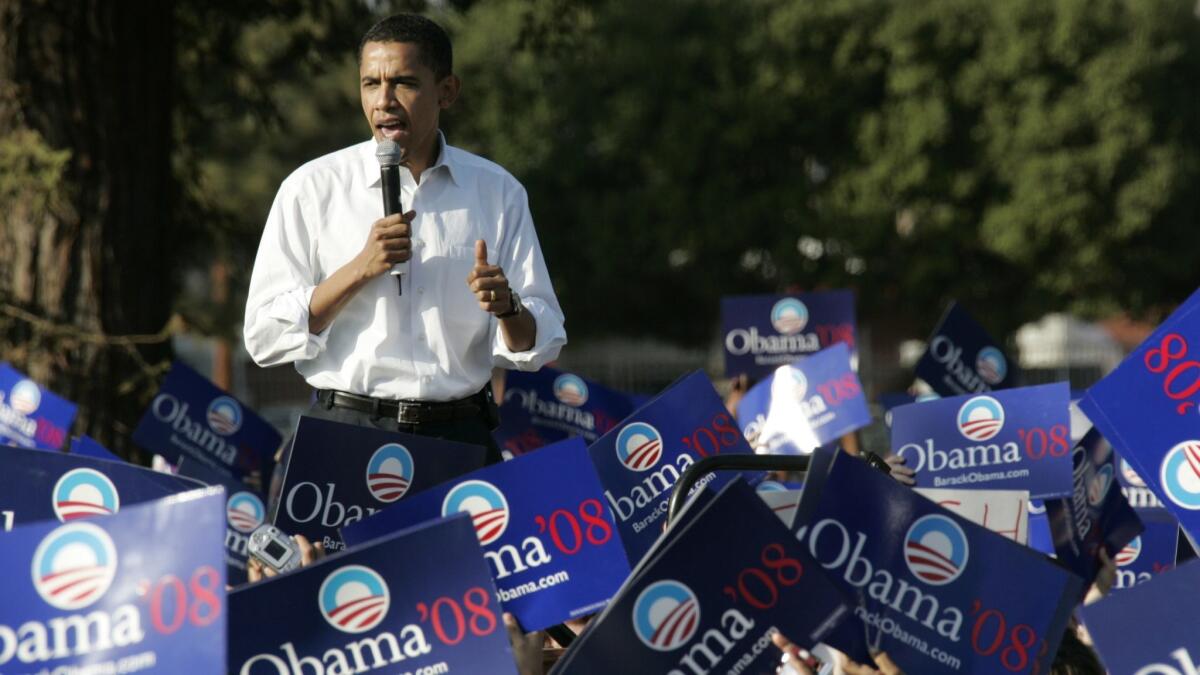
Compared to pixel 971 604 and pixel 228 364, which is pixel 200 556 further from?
pixel 228 364

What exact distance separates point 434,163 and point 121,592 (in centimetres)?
188

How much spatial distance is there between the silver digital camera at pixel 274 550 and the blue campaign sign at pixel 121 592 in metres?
0.84

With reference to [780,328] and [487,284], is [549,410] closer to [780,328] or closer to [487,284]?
[780,328]

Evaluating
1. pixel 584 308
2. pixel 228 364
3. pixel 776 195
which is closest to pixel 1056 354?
pixel 776 195

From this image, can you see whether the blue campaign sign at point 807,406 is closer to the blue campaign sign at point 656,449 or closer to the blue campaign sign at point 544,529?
the blue campaign sign at point 656,449

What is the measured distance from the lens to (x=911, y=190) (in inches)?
1136

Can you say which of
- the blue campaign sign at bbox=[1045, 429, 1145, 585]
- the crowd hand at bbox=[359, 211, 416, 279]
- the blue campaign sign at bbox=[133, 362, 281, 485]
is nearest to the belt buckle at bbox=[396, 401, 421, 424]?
the crowd hand at bbox=[359, 211, 416, 279]

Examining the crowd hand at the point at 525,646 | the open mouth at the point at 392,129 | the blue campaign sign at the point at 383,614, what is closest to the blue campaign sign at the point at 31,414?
the open mouth at the point at 392,129

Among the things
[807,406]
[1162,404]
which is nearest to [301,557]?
[1162,404]

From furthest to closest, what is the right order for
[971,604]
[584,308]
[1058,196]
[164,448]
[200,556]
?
[584,308] → [1058,196] → [164,448] → [971,604] → [200,556]

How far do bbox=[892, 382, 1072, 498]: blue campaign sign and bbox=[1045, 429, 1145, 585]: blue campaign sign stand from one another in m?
0.13

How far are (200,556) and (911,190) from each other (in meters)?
26.4

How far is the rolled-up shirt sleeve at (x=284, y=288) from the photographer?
14.9ft

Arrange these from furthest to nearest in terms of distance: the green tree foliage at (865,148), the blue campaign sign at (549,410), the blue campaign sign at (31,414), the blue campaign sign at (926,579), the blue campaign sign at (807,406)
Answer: the green tree foliage at (865,148) → the blue campaign sign at (549,410) → the blue campaign sign at (807,406) → the blue campaign sign at (31,414) → the blue campaign sign at (926,579)
